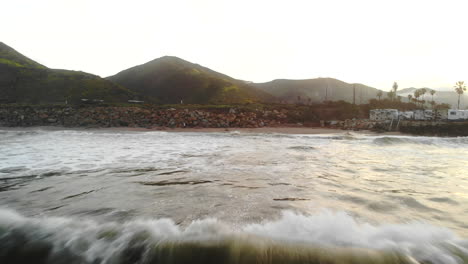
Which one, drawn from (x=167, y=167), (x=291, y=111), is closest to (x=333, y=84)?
(x=291, y=111)

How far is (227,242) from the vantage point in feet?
8.21

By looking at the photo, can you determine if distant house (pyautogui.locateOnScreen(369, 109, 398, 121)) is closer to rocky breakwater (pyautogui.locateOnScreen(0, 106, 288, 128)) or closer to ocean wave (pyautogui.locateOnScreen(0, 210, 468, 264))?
rocky breakwater (pyautogui.locateOnScreen(0, 106, 288, 128))

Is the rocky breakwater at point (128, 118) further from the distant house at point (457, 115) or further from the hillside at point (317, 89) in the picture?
the hillside at point (317, 89)

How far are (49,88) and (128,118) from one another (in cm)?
4140

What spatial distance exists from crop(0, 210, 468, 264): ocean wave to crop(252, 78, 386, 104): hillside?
478ft

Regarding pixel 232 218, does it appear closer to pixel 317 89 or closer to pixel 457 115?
pixel 457 115

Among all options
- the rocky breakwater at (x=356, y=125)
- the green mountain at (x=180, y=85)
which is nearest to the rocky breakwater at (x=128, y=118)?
the rocky breakwater at (x=356, y=125)

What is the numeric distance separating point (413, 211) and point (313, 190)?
1.49 meters

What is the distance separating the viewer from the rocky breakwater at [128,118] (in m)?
26.6

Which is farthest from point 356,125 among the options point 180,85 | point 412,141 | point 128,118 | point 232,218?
point 180,85

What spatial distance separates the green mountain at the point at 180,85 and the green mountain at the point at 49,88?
21.7 metres

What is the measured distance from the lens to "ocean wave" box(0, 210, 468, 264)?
232cm

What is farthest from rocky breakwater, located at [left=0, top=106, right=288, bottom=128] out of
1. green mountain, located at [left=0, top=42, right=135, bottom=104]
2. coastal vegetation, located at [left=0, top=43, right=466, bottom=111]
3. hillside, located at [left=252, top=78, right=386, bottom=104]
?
hillside, located at [left=252, top=78, right=386, bottom=104]

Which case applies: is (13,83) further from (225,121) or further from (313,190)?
(313,190)
